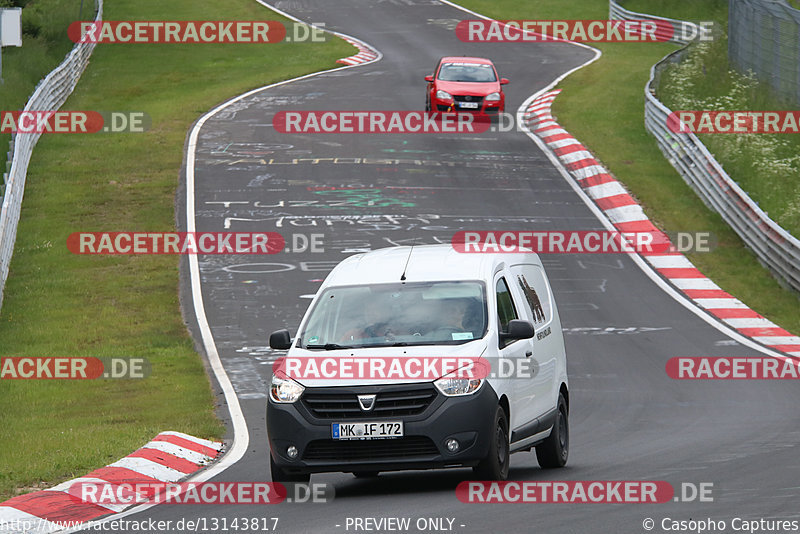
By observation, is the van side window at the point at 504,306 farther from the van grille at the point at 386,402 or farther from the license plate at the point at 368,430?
the license plate at the point at 368,430

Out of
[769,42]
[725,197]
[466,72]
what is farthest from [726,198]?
[466,72]

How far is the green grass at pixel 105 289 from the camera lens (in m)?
15.1

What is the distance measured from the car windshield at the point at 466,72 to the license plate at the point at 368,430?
2818 cm

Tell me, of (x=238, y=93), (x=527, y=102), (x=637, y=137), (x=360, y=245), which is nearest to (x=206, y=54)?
(x=238, y=93)

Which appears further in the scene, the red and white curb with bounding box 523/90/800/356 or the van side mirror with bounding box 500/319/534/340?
the red and white curb with bounding box 523/90/800/356

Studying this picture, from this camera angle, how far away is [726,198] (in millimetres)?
28234

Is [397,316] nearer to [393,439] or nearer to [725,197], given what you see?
[393,439]

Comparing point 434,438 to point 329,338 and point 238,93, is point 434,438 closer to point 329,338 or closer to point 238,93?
point 329,338

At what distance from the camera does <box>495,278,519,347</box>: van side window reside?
37.1 ft

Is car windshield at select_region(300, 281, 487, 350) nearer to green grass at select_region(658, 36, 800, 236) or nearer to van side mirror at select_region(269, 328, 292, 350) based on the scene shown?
van side mirror at select_region(269, 328, 292, 350)

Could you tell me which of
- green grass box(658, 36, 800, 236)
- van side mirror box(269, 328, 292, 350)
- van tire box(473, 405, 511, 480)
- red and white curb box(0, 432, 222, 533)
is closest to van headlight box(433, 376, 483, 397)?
van tire box(473, 405, 511, 480)

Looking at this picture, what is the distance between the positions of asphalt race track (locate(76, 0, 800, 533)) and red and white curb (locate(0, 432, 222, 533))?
18.7 inches

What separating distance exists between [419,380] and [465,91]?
27922mm

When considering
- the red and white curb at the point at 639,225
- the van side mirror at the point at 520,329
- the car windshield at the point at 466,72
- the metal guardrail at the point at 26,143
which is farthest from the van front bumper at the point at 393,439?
the car windshield at the point at 466,72
